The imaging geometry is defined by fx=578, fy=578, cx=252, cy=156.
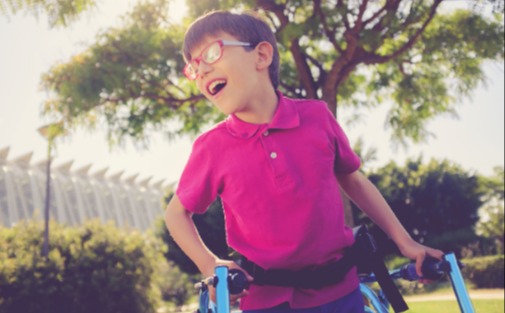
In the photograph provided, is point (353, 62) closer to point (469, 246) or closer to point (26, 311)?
point (26, 311)

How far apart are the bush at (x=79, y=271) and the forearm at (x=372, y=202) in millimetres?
9465

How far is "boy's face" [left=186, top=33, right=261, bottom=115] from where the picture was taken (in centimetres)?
172

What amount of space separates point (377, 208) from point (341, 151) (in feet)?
0.72

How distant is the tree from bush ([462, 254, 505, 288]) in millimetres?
7518

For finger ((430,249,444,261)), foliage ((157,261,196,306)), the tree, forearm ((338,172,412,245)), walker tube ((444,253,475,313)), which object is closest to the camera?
walker tube ((444,253,475,313))

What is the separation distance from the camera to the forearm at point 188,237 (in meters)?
1.64

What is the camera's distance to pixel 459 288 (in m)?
1.50

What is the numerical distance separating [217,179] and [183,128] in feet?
27.9

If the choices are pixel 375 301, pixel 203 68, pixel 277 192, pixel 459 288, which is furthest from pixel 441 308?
pixel 203 68

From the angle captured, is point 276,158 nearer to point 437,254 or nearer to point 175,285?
point 437,254

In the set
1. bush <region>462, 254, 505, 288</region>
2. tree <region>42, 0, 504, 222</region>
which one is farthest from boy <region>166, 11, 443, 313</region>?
bush <region>462, 254, 505, 288</region>

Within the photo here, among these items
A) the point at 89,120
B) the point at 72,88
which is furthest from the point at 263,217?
the point at 89,120

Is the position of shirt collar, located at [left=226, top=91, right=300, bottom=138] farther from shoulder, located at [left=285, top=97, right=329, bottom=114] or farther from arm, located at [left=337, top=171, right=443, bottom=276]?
arm, located at [left=337, top=171, right=443, bottom=276]

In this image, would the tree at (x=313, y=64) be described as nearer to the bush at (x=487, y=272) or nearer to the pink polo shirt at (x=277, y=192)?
the pink polo shirt at (x=277, y=192)
